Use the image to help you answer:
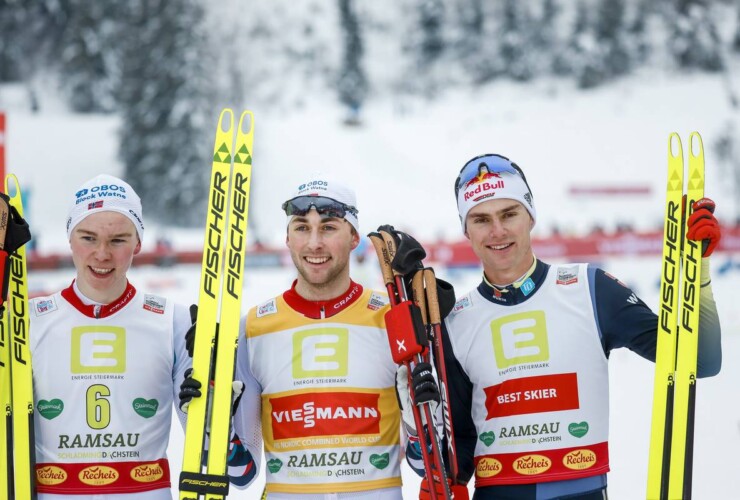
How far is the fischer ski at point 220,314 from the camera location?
3.18 meters

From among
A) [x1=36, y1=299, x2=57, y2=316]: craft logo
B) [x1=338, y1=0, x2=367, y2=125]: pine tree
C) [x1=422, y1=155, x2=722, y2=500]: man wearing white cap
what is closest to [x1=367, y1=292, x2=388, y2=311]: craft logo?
[x1=422, y1=155, x2=722, y2=500]: man wearing white cap

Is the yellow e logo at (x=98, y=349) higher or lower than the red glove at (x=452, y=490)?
higher

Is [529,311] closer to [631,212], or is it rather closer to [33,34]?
[631,212]

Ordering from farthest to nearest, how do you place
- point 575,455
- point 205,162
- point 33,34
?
point 33,34 → point 205,162 → point 575,455

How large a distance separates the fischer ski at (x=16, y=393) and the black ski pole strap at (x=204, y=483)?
621 millimetres

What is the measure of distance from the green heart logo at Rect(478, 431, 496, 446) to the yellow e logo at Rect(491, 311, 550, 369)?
0.92 ft

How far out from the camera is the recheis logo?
124 inches

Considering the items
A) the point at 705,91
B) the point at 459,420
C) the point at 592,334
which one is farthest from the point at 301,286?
the point at 705,91

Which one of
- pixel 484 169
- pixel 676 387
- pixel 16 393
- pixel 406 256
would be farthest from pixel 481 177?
pixel 16 393

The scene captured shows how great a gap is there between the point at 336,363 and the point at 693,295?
150cm

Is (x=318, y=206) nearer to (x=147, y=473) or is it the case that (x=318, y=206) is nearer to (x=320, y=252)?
(x=320, y=252)

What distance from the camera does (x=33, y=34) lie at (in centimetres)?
5091

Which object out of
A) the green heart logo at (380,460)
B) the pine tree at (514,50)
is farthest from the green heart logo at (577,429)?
the pine tree at (514,50)

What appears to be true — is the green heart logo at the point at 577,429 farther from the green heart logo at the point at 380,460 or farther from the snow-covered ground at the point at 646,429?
the snow-covered ground at the point at 646,429
